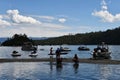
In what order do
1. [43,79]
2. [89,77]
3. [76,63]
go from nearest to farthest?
[43,79]
[89,77]
[76,63]

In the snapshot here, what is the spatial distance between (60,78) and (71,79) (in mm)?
1510

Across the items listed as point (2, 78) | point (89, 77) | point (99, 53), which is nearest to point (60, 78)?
point (89, 77)

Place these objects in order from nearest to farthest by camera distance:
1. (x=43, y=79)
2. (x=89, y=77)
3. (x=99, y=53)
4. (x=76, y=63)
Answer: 1. (x=43, y=79)
2. (x=89, y=77)
3. (x=76, y=63)
4. (x=99, y=53)

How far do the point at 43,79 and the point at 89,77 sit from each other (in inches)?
252

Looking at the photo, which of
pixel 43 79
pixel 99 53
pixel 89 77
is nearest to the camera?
pixel 43 79

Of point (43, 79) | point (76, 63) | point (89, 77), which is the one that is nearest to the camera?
point (43, 79)

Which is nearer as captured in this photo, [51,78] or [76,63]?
[51,78]

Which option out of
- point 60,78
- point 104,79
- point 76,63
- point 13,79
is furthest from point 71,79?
point 76,63

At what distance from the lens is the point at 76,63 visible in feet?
204

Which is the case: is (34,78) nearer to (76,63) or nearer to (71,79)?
(71,79)

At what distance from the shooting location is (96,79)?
42031mm

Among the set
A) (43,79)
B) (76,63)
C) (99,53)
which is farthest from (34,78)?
(99,53)

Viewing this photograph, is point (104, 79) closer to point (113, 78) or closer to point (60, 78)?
point (113, 78)

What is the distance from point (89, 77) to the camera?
4388 cm
